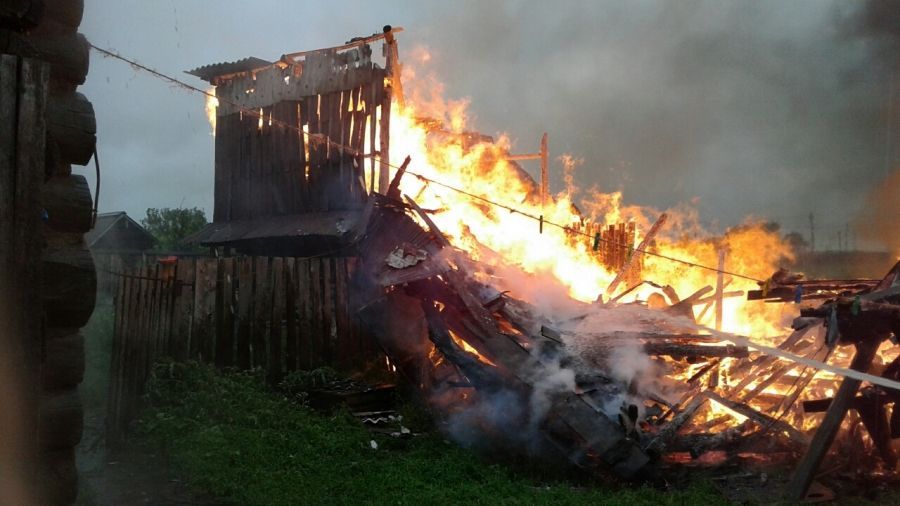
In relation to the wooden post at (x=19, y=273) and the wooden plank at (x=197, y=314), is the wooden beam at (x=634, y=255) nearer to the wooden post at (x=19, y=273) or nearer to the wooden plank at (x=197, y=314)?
the wooden plank at (x=197, y=314)

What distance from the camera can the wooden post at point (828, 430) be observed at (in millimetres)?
5910

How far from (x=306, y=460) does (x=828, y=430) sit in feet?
17.0

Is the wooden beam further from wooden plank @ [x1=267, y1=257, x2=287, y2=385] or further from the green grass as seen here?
wooden plank @ [x1=267, y1=257, x2=287, y2=385]

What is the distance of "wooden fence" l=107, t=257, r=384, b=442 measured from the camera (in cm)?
873

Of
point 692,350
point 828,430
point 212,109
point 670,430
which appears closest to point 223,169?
point 212,109

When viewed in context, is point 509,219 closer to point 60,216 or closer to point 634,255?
point 634,255

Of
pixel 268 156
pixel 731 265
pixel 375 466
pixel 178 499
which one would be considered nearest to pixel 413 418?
pixel 375 466

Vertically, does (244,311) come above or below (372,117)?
below

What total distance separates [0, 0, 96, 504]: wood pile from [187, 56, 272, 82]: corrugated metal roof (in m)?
10.8

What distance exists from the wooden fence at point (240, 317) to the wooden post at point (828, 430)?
5.73 meters

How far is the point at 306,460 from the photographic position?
638cm

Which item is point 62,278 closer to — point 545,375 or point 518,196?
point 545,375

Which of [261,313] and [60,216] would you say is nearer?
[60,216]

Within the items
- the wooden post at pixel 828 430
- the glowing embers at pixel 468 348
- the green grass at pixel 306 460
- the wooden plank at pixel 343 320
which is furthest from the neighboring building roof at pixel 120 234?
the wooden post at pixel 828 430
